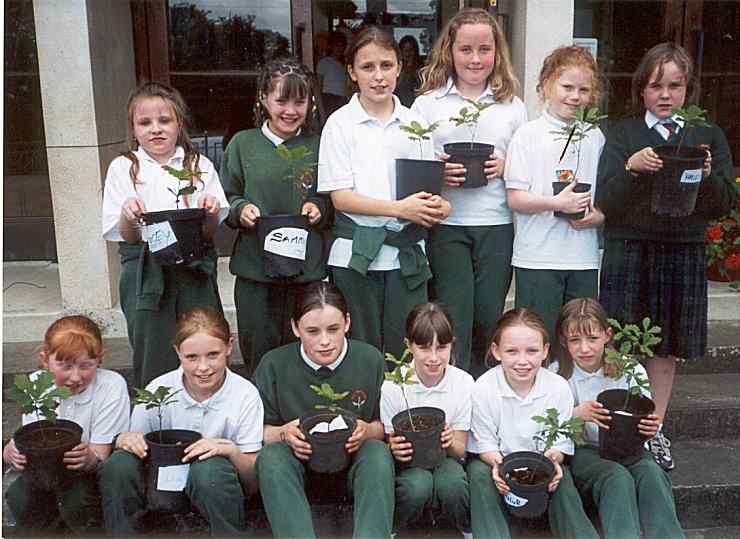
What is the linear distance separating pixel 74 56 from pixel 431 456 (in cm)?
275

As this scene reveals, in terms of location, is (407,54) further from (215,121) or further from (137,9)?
(137,9)

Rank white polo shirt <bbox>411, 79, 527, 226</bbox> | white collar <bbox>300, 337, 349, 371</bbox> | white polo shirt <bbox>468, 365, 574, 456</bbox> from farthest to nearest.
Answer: white polo shirt <bbox>411, 79, 527, 226</bbox> → white collar <bbox>300, 337, 349, 371</bbox> → white polo shirt <bbox>468, 365, 574, 456</bbox>

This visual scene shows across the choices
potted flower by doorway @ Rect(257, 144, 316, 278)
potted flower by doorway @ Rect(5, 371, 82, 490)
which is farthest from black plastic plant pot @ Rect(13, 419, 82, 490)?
potted flower by doorway @ Rect(257, 144, 316, 278)

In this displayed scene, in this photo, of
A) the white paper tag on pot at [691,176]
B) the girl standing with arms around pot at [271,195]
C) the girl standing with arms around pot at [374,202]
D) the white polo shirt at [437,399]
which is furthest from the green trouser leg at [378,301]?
the white paper tag on pot at [691,176]

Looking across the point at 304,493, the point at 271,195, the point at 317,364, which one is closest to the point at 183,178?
the point at 271,195

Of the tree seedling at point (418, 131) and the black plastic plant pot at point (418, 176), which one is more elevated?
the tree seedling at point (418, 131)

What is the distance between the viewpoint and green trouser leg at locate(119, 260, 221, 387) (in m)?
2.56

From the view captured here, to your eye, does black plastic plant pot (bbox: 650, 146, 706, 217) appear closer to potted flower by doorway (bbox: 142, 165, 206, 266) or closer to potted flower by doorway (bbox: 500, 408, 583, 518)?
potted flower by doorway (bbox: 500, 408, 583, 518)

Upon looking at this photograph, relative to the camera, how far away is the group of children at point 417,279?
7.51 ft

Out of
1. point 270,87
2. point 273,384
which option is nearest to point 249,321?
point 273,384

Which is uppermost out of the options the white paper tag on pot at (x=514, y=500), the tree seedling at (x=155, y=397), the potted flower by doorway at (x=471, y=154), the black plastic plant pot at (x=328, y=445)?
the potted flower by doorway at (x=471, y=154)

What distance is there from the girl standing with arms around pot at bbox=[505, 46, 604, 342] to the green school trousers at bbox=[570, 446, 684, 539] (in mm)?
524

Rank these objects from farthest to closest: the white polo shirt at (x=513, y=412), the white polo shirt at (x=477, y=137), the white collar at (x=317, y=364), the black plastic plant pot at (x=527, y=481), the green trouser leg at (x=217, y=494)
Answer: the white polo shirt at (x=477, y=137) < the white collar at (x=317, y=364) < the white polo shirt at (x=513, y=412) < the green trouser leg at (x=217, y=494) < the black plastic plant pot at (x=527, y=481)

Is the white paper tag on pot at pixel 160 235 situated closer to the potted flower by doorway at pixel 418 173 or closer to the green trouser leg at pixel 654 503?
the potted flower by doorway at pixel 418 173
